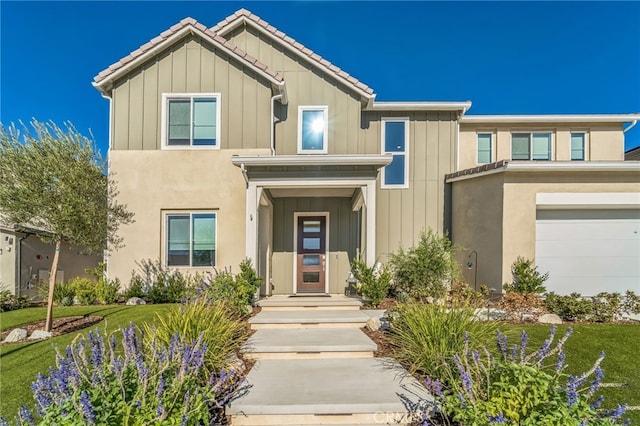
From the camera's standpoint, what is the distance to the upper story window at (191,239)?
385 inches

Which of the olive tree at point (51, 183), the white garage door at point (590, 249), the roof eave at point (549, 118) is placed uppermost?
the roof eave at point (549, 118)

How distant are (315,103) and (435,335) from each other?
28.8 ft

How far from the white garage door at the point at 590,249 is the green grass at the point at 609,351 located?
7.76 ft

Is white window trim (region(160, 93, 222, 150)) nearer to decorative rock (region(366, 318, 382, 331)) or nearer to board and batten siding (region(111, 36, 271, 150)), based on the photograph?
board and batten siding (region(111, 36, 271, 150))

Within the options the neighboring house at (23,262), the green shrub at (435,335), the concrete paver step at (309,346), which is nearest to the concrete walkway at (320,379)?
the concrete paver step at (309,346)

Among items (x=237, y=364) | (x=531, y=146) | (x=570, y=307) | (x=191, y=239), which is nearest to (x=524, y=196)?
(x=570, y=307)

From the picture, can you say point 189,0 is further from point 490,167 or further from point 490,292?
point 490,292

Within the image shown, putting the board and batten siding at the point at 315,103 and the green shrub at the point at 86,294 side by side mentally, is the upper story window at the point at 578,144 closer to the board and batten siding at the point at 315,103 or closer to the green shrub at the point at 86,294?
the board and batten siding at the point at 315,103

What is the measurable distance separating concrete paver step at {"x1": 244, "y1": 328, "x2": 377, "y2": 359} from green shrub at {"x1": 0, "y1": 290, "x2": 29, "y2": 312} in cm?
880

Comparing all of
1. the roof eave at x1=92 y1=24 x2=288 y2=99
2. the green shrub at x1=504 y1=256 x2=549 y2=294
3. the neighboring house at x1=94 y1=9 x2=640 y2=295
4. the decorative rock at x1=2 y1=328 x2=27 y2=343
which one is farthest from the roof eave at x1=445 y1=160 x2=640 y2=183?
the decorative rock at x1=2 y1=328 x2=27 y2=343

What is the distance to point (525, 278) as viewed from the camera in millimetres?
8586

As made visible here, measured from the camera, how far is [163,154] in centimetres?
985

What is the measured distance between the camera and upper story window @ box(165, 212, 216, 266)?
977 cm

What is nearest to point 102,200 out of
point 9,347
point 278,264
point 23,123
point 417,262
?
point 23,123
